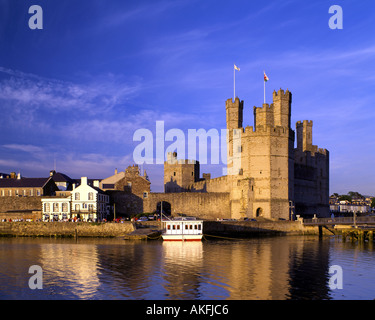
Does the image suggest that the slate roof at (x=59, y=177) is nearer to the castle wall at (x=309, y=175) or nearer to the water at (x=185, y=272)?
the water at (x=185, y=272)

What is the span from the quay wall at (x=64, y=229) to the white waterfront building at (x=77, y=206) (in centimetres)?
507

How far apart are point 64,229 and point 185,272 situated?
3153 cm

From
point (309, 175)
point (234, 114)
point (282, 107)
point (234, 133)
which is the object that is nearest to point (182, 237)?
point (234, 133)

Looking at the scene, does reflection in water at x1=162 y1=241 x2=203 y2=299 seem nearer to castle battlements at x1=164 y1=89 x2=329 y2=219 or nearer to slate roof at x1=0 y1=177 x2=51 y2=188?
castle battlements at x1=164 y1=89 x2=329 y2=219

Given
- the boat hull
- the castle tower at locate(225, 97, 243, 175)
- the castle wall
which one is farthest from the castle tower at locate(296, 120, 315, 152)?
the boat hull

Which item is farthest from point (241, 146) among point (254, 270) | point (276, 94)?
point (254, 270)

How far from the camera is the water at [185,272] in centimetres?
2136

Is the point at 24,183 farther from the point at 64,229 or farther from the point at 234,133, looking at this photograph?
the point at 234,133

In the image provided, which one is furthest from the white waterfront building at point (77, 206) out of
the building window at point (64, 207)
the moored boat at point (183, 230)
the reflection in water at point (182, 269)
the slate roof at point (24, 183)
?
the reflection in water at point (182, 269)

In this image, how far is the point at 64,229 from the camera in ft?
179

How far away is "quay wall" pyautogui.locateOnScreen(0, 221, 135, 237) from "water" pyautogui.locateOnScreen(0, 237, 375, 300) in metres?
12.5

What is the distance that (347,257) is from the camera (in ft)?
114
